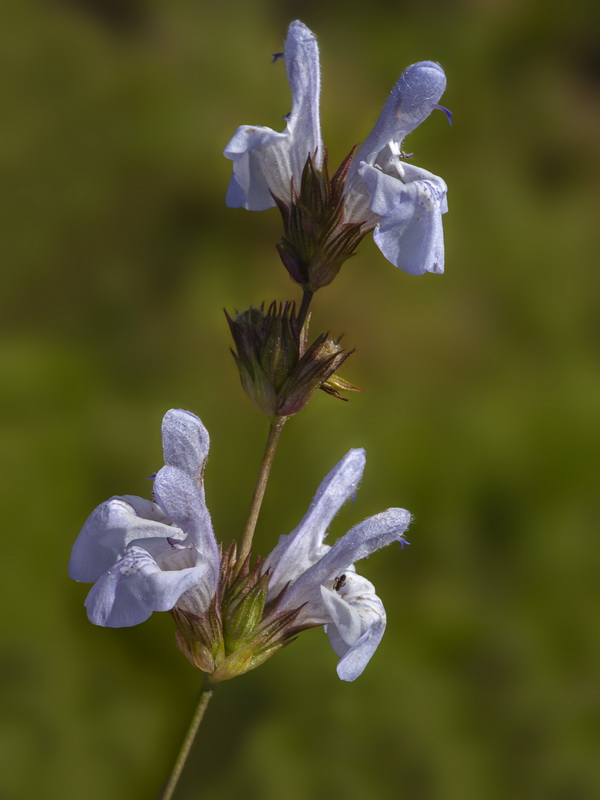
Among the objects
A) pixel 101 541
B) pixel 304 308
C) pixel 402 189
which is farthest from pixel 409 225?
pixel 101 541

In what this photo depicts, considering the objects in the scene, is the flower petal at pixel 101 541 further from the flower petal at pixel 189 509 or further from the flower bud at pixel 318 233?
the flower bud at pixel 318 233

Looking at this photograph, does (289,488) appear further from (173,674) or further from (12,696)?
(12,696)

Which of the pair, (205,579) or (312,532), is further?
(312,532)

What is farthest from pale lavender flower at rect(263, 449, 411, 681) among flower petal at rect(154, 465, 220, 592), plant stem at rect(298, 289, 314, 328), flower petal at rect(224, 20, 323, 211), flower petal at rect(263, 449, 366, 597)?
flower petal at rect(224, 20, 323, 211)

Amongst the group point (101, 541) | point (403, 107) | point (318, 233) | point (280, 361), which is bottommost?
point (101, 541)

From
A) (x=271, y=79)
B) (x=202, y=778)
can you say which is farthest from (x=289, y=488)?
(x=271, y=79)

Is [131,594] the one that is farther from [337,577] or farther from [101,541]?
[337,577]

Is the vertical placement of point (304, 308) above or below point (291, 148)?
below

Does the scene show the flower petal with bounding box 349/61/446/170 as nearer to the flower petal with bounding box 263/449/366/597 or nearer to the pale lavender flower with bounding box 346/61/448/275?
the pale lavender flower with bounding box 346/61/448/275
